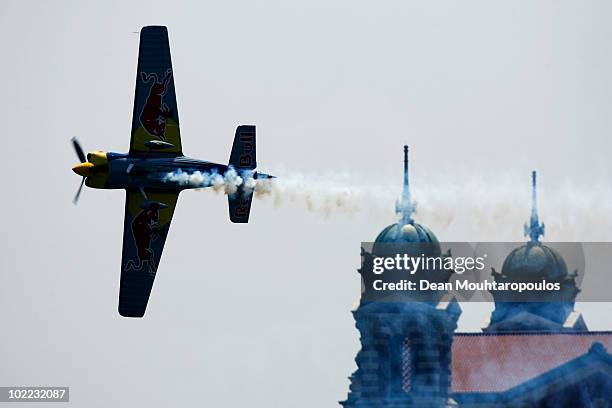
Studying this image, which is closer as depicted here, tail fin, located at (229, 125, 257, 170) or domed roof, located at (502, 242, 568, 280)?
tail fin, located at (229, 125, 257, 170)

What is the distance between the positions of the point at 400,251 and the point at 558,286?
1606cm

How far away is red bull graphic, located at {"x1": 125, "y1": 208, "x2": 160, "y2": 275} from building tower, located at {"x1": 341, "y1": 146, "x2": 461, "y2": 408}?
151 ft

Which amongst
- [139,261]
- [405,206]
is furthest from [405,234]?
[139,261]

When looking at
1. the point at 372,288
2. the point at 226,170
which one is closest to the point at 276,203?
the point at 226,170

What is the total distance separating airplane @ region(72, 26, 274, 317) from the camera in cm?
12812

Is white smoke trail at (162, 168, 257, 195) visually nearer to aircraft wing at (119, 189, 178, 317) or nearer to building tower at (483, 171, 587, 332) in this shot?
aircraft wing at (119, 189, 178, 317)

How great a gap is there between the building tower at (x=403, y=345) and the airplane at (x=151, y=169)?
152 ft

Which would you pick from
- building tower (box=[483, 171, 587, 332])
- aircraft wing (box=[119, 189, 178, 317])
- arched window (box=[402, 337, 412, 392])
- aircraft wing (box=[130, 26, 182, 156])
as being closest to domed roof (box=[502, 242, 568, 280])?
building tower (box=[483, 171, 587, 332])

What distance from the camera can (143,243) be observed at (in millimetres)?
131125

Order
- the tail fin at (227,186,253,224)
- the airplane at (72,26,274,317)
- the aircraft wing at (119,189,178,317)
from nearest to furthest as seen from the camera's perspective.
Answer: the airplane at (72,26,274,317), the tail fin at (227,186,253,224), the aircraft wing at (119,189,178,317)

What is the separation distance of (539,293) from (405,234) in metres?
15.3

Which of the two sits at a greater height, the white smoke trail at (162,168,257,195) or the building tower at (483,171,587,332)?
the building tower at (483,171,587,332)

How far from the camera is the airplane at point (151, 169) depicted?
128125 mm

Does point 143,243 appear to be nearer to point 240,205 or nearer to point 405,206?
point 240,205
